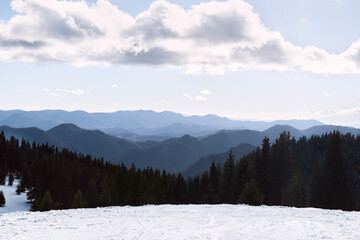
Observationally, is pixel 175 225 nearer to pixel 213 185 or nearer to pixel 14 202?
pixel 14 202

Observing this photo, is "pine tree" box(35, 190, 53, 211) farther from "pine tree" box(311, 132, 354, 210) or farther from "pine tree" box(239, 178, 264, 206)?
"pine tree" box(311, 132, 354, 210)

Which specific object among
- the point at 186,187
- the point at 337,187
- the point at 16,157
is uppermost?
the point at 337,187

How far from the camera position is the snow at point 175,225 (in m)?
13.3

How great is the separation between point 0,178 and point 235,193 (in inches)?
2029

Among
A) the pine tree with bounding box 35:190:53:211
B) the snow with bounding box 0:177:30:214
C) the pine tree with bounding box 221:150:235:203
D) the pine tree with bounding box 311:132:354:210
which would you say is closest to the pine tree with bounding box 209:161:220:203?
the pine tree with bounding box 221:150:235:203

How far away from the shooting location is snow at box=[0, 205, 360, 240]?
43.5 ft

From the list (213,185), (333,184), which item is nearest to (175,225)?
(333,184)

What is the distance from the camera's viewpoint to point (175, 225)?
15.5 meters

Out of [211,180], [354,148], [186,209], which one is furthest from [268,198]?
[354,148]

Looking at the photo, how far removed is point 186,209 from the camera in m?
21.6

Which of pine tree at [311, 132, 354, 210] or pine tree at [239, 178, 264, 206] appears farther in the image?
pine tree at [239, 178, 264, 206]

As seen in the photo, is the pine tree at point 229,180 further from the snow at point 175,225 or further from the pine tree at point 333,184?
the snow at point 175,225

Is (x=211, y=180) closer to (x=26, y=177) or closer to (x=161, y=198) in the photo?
(x=161, y=198)

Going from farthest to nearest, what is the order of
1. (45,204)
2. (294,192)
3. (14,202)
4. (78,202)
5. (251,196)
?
(294,192) → (14,202) → (78,202) → (251,196) → (45,204)
